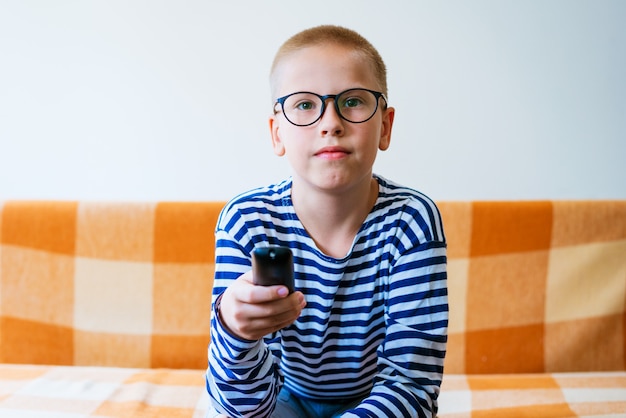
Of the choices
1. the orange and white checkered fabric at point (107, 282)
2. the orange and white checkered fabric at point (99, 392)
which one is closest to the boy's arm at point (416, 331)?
the orange and white checkered fabric at point (99, 392)

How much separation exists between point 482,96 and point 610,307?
585mm

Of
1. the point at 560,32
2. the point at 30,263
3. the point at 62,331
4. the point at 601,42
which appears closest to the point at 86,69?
the point at 30,263

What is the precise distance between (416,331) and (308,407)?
0.25 meters

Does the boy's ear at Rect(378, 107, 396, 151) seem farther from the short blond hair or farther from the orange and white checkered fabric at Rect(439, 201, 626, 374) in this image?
the orange and white checkered fabric at Rect(439, 201, 626, 374)

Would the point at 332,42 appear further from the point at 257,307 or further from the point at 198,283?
the point at 198,283

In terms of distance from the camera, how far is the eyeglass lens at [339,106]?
91cm

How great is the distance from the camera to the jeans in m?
1.01

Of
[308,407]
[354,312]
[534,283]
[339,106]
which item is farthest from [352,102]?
[534,283]

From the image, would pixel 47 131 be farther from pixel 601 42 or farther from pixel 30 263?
pixel 601 42

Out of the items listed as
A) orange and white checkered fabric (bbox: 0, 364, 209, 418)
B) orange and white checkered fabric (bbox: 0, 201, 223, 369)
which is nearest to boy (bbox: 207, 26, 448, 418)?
orange and white checkered fabric (bbox: 0, 364, 209, 418)

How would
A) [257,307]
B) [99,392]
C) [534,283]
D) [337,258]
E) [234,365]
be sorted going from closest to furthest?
[257,307], [234,365], [337,258], [99,392], [534,283]

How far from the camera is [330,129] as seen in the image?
886 millimetres

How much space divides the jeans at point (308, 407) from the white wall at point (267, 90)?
0.68m

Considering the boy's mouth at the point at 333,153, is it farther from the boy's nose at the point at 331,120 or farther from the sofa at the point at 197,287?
the sofa at the point at 197,287
